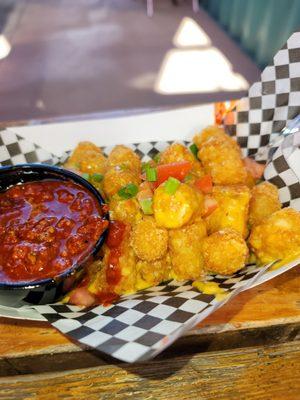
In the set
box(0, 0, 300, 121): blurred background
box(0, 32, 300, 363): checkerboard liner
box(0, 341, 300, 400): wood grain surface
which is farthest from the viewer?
box(0, 0, 300, 121): blurred background

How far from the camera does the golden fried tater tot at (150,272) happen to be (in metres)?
2.37

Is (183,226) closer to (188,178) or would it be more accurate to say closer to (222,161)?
(188,178)

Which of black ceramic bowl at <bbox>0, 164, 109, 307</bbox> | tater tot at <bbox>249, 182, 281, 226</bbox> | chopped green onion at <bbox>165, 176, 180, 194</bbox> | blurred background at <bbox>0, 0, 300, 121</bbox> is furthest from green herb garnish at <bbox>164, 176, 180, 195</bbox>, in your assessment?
blurred background at <bbox>0, 0, 300, 121</bbox>

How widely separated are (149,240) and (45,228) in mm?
537

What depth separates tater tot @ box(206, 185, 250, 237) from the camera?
240 centimetres

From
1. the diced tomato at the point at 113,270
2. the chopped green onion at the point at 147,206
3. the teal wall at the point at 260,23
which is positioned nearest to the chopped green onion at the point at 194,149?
the chopped green onion at the point at 147,206

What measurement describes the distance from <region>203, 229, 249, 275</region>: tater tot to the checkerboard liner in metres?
0.08

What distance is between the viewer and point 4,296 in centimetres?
210

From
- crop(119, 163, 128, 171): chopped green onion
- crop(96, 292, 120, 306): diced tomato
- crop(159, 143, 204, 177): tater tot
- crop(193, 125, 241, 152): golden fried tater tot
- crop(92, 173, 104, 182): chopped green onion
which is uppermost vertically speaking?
crop(193, 125, 241, 152): golden fried tater tot

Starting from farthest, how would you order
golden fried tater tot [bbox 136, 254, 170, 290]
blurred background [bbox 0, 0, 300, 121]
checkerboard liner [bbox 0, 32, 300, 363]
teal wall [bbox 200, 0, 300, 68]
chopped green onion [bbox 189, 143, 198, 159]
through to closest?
blurred background [bbox 0, 0, 300, 121] < teal wall [bbox 200, 0, 300, 68] < chopped green onion [bbox 189, 143, 198, 159] < golden fried tater tot [bbox 136, 254, 170, 290] < checkerboard liner [bbox 0, 32, 300, 363]

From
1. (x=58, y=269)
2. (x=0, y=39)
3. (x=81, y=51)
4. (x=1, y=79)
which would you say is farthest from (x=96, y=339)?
(x=0, y=39)

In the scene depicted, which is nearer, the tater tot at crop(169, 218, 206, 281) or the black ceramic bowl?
the black ceramic bowl

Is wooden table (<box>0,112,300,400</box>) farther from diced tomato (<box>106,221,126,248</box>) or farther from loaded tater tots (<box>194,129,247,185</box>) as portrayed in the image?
loaded tater tots (<box>194,129,247,185</box>)

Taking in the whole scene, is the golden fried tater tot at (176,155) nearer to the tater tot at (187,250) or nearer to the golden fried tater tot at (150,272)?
the tater tot at (187,250)
